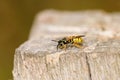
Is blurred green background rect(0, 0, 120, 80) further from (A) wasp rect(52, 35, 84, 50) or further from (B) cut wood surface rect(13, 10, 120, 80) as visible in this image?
(B) cut wood surface rect(13, 10, 120, 80)

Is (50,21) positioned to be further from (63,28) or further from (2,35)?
(2,35)

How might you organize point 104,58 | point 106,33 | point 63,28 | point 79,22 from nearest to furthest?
1. point 104,58
2. point 106,33
3. point 63,28
4. point 79,22

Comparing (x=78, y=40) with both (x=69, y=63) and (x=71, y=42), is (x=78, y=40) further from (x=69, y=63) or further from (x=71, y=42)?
(x=69, y=63)

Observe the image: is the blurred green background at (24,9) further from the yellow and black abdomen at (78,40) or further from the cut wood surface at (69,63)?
the cut wood surface at (69,63)

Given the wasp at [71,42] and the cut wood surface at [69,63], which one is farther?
the wasp at [71,42]

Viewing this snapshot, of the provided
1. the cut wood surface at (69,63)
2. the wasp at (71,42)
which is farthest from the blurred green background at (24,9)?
the cut wood surface at (69,63)

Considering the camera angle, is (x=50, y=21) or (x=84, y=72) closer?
(x=84, y=72)

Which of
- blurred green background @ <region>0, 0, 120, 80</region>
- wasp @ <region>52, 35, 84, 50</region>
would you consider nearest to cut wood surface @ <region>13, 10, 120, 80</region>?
wasp @ <region>52, 35, 84, 50</region>

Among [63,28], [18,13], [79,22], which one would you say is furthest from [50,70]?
[18,13]

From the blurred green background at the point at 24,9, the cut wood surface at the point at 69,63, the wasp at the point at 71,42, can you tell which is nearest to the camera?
the cut wood surface at the point at 69,63

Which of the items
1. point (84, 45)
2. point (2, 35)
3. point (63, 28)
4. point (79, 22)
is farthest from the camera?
Answer: point (2, 35)

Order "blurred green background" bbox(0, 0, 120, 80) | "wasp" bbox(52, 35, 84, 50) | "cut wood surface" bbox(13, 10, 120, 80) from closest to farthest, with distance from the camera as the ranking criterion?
"cut wood surface" bbox(13, 10, 120, 80) < "wasp" bbox(52, 35, 84, 50) < "blurred green background" bbox(0, 0, 120, 80)
